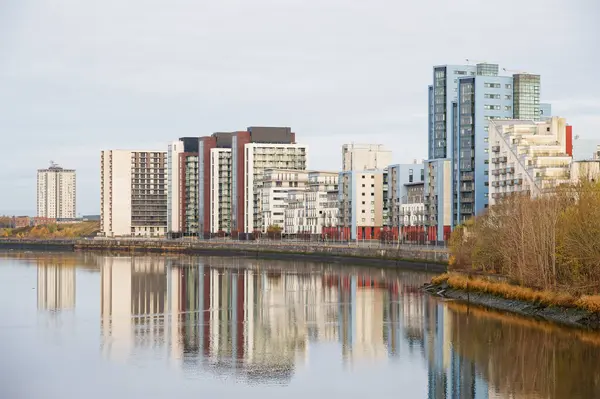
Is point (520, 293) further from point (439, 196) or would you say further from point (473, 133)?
point (439, 196)

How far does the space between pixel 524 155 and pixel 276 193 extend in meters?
87.9

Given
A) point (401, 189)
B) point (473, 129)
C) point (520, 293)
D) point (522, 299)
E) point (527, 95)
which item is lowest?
point (522, 299)

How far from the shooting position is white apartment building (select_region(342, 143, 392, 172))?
7416 inches

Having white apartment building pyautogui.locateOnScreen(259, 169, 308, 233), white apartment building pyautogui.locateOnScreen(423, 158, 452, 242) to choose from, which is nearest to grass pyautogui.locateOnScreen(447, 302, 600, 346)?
white apartment building pyautogui.locateOnScreen(423, 158, 452, 242)

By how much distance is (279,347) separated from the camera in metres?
50.0

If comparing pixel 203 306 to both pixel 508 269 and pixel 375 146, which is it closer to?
pixel 508 269

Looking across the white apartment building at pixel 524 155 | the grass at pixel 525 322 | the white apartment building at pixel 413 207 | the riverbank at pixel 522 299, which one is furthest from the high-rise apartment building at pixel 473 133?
the grass at pixel 525 322

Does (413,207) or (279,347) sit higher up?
(413,207)

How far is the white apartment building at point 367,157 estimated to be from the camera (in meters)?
188

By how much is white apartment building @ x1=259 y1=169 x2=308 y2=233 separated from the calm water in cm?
11074

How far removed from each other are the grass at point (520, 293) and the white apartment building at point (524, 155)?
116ft

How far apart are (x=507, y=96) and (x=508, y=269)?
66433 millimetres

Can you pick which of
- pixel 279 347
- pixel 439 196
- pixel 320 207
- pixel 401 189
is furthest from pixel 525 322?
pixel 320 207

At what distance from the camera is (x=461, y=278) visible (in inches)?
2906
